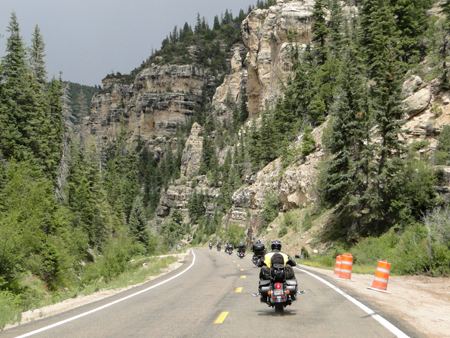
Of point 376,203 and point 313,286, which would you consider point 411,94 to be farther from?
point 313,286

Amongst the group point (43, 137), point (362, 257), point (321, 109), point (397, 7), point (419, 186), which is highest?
point (397, 7)

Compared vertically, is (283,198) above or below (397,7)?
below

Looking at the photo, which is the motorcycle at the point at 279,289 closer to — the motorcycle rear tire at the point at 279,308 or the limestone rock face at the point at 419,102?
the motorcycle rear tire at the point at 279,308

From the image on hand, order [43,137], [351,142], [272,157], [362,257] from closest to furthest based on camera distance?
[362,257] → [351,142] → [43,137] → [272,157]

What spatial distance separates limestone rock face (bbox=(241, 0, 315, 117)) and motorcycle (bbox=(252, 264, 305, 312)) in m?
79.7

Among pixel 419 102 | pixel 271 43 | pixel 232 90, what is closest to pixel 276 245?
pixel 419 102

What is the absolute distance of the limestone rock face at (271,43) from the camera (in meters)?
84.9

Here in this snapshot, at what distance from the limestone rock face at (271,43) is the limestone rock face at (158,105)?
5723 centimetres

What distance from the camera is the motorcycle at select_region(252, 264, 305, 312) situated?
25.6ft

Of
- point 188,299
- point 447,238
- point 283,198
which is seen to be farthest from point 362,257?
point 283,198

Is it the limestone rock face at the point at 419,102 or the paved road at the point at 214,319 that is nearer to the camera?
the paved road at the point at 214,319

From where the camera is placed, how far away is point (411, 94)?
3338 centimetres

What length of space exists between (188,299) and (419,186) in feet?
65.5

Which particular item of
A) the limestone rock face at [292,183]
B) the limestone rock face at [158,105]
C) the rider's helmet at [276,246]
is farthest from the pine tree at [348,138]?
the limestone rock face at [158,105]
